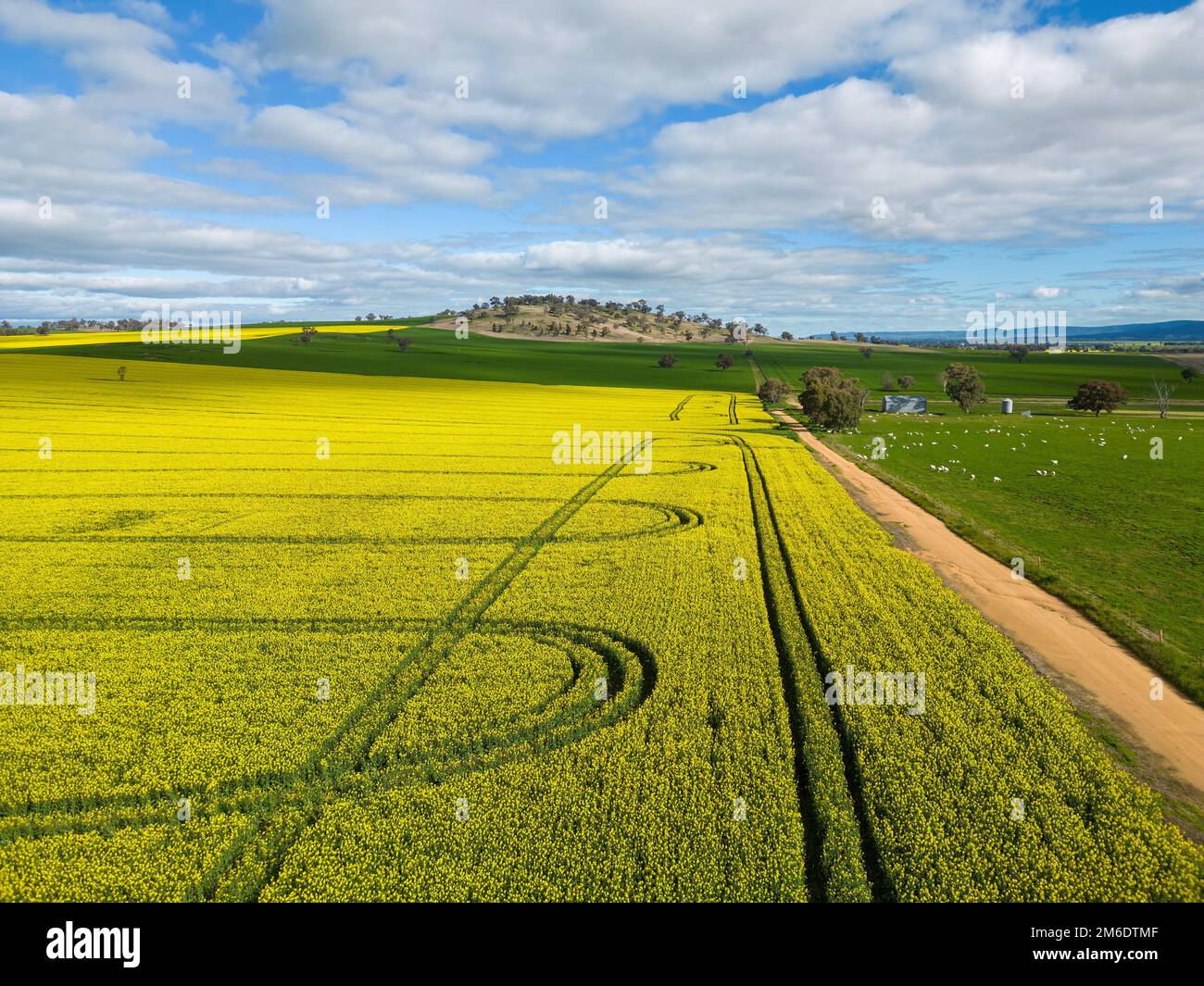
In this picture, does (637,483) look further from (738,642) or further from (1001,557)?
(738,642)

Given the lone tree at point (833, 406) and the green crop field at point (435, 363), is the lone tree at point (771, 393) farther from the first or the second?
the lone tree at point (833, 406)

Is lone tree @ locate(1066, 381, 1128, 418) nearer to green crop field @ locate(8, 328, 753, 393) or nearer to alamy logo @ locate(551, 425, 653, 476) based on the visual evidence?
green crop field @ locate(8, 328, 753, 393)

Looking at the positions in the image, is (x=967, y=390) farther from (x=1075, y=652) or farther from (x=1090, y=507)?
(x=1075, y=652)

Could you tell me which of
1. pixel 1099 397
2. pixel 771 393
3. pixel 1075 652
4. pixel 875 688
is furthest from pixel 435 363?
pixel 875 688
